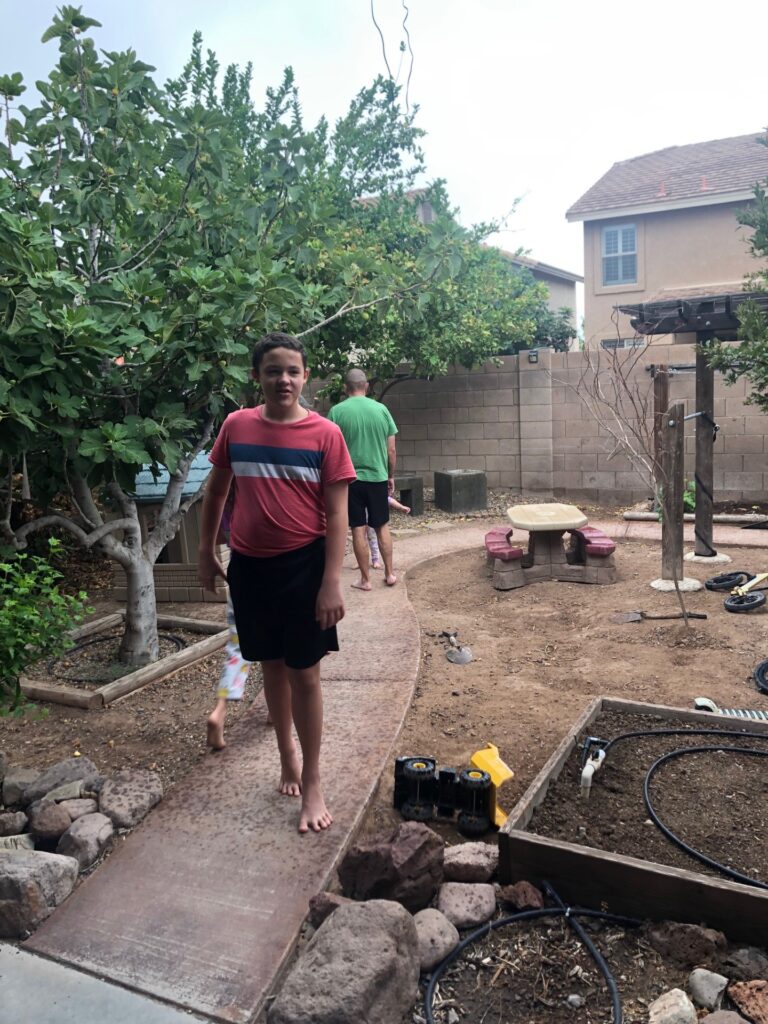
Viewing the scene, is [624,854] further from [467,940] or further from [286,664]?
[286,664]

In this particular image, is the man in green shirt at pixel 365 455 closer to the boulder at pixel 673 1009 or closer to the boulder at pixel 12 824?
the boulder at pixel 12 824

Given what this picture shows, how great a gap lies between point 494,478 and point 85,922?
9129mm

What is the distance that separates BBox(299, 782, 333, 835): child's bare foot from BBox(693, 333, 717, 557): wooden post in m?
5.19

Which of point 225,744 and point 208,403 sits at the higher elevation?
point 208,403

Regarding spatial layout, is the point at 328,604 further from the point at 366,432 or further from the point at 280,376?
the point at 366,432

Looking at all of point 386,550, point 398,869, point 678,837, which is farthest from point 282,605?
point 386,550

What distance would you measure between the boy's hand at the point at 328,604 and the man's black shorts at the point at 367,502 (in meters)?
3.07

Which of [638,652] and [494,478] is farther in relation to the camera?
[494,478]

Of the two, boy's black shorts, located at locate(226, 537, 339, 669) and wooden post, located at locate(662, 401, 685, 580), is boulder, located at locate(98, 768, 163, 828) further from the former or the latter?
wooden post, located at locate(662, 401, 685, 580)

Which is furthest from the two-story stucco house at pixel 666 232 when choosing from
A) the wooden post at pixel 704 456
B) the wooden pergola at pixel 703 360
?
the wooden post at pixel 704 456

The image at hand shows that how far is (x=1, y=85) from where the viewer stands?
11.9ft

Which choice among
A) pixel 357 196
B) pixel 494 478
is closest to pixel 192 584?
pixel 494 478

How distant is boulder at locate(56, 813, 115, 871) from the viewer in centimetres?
254

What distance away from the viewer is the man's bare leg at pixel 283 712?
2.64 meters
